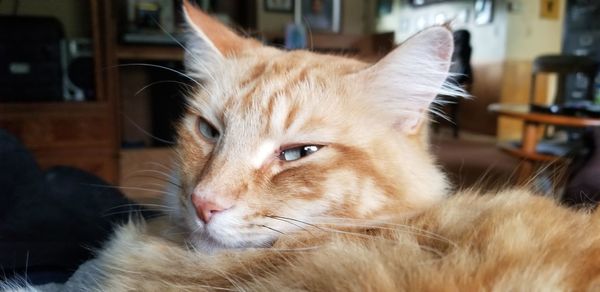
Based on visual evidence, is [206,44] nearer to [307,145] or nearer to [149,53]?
[307,145]

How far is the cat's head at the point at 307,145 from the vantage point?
28.5 inches

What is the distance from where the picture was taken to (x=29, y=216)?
1.09 m

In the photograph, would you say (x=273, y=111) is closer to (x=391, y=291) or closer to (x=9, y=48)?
(x=391, y=291)

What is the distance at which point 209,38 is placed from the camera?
100 centimetres

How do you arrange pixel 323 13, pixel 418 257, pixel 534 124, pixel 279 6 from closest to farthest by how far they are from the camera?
pixel 418 257 → pixel 534 124 → pixel 279 6 → pixel 323 13

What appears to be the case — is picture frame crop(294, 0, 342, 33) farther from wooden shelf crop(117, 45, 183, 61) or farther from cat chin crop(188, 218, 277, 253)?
cat chin crop(188, 218, 277, 253)

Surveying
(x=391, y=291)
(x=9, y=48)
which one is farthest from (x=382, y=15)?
(x=391, y=291)

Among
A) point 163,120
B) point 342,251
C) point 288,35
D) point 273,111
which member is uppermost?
point 288,35

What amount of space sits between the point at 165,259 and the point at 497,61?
5.86 m

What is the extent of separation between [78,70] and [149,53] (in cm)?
45

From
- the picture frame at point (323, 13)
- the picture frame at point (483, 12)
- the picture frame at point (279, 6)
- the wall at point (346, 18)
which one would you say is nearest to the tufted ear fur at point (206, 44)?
the wall at point (346, 18)

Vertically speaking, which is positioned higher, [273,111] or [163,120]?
[273,111]

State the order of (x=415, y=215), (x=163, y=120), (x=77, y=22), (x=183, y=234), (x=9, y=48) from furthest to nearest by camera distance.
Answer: (x=163, y=120), (x=77, y=22), (x=9, y=48), (x=183, y=234), (x=415, y=215)

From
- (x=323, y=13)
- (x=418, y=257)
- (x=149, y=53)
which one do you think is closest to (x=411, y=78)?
(x=418, y=257)
